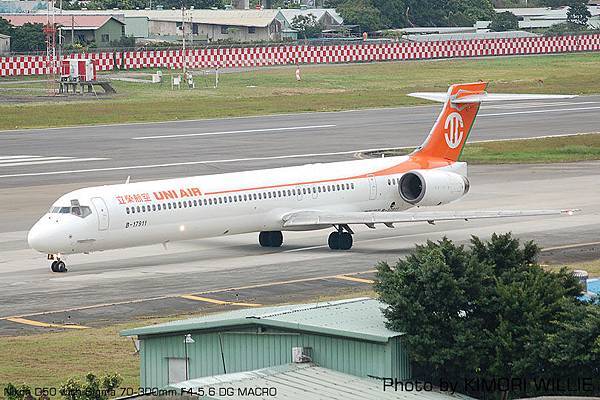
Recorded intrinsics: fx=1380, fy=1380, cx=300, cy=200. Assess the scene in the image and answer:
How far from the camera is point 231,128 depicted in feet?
268

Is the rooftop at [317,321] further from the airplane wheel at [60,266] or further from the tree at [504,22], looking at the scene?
the tree at [504,22]

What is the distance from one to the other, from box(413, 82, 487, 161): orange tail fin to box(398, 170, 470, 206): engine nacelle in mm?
1666

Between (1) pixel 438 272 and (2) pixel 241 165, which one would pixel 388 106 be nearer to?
(2) pixel 241 165

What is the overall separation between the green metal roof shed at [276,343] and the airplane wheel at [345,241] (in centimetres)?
1837

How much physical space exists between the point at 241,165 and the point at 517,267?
41188 millimetres

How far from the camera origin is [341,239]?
43.6m

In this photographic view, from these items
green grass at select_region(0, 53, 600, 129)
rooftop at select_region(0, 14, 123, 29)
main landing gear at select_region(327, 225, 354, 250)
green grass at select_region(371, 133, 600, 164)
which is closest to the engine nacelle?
main landing gear at select_region(327, 225, 354, 250)

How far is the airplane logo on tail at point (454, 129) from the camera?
47.5m

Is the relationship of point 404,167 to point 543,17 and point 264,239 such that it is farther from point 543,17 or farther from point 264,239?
point 543,17

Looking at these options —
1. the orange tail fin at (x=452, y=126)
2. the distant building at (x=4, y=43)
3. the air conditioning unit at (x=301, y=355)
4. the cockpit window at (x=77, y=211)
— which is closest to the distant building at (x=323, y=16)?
the distant building at (x=4, y=43)

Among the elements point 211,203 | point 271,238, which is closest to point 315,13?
point 271,238

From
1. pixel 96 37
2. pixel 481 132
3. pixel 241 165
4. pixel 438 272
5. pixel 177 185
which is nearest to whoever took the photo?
pixel 438 272

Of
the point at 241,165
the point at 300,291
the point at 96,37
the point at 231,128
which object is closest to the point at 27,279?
the point at 300,291

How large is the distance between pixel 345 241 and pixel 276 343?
20796 mm
